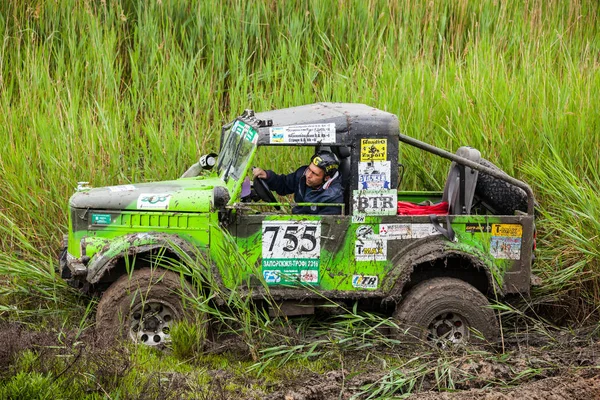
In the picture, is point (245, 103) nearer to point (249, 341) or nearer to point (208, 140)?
point (208, 140)

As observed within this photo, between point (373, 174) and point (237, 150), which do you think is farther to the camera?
point (237, 150)

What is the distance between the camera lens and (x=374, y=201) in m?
5.92

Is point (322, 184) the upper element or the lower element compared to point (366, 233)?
upper

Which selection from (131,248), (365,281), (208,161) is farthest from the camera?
(208,161)

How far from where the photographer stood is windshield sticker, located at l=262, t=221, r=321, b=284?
586cm

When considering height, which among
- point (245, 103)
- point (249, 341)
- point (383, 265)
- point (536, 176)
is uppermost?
point (245, 103)

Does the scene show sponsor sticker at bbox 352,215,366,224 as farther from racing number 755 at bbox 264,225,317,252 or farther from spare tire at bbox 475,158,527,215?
spare tire at bbox 475,158,527,215

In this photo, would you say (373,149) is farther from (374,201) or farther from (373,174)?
(374,201)

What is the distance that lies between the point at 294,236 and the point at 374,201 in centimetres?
62

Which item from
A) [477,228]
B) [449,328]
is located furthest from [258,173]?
[449,328]

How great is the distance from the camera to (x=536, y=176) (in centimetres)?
734

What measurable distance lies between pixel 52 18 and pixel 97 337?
5.19 metres

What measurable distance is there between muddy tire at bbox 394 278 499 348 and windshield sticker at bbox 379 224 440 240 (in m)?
0.36

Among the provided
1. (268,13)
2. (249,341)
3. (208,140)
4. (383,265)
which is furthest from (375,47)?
(249,341)
